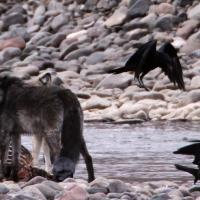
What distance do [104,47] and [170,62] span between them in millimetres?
22385

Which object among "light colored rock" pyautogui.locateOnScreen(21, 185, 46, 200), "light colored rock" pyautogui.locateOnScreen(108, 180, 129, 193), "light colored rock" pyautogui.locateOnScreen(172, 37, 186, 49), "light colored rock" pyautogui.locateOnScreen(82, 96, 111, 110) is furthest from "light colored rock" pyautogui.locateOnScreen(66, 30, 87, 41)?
"light colored rock" pyautogui.locateOnScreen(21, 185, 46, 200)

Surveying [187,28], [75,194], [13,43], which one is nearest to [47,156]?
[75,194]

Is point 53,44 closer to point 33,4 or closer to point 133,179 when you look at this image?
point 33,4

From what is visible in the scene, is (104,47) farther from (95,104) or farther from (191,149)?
(191,149)

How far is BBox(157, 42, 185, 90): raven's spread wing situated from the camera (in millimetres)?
10484

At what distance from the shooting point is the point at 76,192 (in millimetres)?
8562

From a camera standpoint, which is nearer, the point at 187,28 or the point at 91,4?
the point at 187,28

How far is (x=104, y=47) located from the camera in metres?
32.8

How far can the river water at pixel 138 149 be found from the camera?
12039 mm

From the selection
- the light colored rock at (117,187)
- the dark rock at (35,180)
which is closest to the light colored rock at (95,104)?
the dark rock at (35,180)

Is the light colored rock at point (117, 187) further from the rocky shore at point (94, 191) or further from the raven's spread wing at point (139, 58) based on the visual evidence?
the raven's spread wing at point (139, 58)

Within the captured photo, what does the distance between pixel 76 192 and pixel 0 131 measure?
290cm

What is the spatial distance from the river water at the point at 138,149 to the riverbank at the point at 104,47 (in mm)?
2093

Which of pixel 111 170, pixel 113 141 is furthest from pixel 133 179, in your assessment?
pixel 113 141
